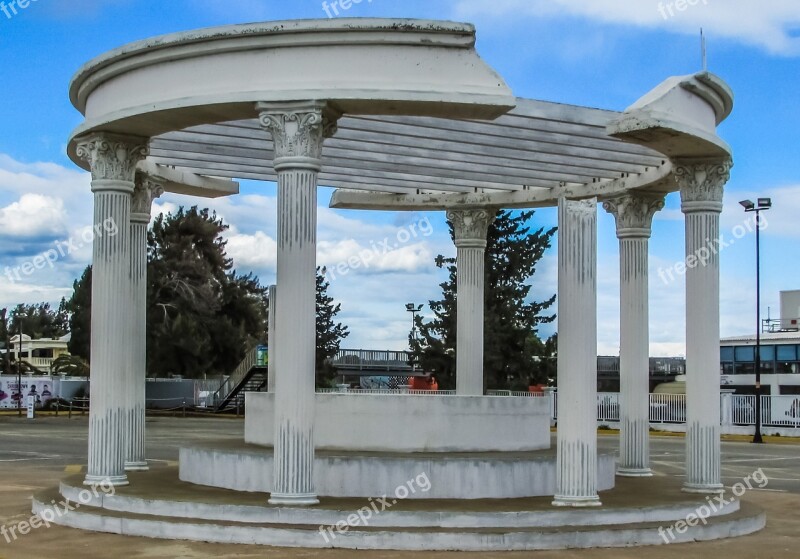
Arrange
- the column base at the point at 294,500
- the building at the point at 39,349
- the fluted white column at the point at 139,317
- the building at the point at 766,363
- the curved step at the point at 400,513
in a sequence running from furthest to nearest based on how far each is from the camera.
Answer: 1. the building at the point at 39,349
2. the building at the point at 766,363
3. the fluted white column at the point at 139,317
4. the column base at the point at 294,500
5. the curved step at the point at 400,513

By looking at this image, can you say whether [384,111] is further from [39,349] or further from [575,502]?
[39,349]

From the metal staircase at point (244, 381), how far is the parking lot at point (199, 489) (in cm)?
1483

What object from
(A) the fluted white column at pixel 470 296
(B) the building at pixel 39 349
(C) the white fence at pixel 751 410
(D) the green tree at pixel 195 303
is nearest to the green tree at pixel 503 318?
(C) the white fence at pixel 751 410

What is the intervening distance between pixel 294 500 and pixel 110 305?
5055mm

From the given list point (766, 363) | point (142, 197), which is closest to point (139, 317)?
point (142, 197)

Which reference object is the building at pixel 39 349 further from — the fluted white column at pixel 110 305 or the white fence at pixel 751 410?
the fluted white column at pixel 110 305

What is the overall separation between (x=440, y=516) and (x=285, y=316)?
364 cm

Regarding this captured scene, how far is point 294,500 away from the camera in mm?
15445

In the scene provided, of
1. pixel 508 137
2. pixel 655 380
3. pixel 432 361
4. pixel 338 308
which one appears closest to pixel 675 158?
pixel 508 137

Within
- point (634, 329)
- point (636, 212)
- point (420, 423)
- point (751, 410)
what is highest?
point (636, 212)

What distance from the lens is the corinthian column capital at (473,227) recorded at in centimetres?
2634

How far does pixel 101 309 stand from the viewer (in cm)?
1816

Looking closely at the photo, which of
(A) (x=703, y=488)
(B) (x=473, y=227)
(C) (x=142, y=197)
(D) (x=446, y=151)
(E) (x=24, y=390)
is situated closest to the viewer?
(A) (x=703, y=488)

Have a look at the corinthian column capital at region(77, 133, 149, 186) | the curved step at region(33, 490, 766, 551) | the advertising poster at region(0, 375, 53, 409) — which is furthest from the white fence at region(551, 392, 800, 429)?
the corinthian column capital at region(77, 133, 149, 186)
